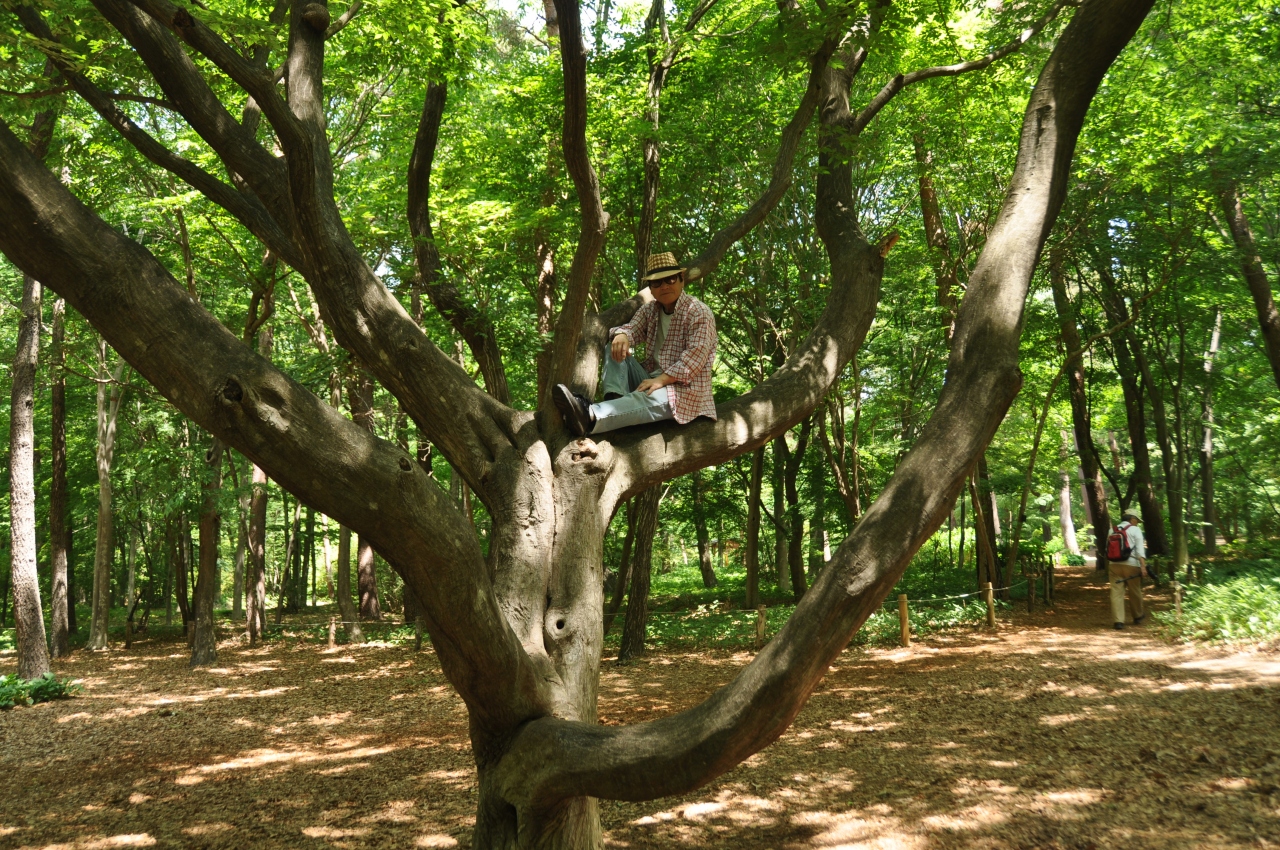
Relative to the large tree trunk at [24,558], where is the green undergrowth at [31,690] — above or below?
below

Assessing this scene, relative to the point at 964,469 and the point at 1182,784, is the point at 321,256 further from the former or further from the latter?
the point at 1182,784

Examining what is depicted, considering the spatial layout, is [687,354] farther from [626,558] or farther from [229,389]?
[626,558]

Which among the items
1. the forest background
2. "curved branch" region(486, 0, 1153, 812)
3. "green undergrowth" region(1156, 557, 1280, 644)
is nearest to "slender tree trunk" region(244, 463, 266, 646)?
the forest background

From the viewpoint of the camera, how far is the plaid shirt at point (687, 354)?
3.89 m

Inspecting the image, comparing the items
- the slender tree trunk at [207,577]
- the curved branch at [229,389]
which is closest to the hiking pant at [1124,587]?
the curved branch at [229,389]

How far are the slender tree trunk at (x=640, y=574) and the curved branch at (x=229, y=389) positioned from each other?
28.7 feet

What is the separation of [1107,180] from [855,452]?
18.8 feet

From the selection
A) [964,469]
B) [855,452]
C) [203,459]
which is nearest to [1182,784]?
[964,469]

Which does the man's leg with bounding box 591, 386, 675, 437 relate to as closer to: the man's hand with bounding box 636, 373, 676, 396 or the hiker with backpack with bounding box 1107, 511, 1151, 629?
the man's hand with bounding box 636, 373, 676, 396

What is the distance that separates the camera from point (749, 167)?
12.4 meters

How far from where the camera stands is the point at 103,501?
47.1ft

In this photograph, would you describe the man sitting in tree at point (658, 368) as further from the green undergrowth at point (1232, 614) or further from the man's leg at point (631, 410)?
the green undergrowth at point (1232, 614)

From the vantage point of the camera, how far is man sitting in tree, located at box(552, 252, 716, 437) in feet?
12.5

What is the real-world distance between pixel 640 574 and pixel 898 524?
360 inches
